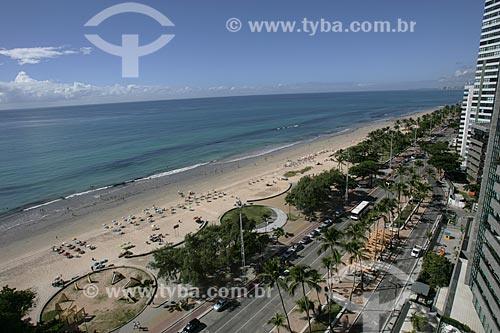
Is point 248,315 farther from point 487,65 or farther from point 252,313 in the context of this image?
point 487,65

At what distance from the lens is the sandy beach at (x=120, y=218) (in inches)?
1820

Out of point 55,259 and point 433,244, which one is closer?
point 433,244

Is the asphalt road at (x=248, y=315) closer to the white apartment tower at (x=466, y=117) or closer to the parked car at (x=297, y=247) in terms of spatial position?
the parked car at (x=297, y=247)

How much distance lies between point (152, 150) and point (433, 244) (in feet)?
357

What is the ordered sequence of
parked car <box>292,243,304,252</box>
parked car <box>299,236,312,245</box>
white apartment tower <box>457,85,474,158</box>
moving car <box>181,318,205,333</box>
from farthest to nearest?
→ 1. white apartment tower <box>457,85,474,158</box>
2. parked car <box>299,236,312,245</box>
3. parked car <box>292,243,304,252</box>
4. moving car <box>181,318,205,333</box>

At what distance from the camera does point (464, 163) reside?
7375 centimetres

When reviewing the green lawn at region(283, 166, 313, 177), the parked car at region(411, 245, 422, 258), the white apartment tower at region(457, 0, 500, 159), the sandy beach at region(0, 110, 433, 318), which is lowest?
the sandy beach at region(0, 110, 433, 318)

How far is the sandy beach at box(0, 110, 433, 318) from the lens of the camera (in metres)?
46.2

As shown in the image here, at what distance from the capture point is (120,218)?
208 feet

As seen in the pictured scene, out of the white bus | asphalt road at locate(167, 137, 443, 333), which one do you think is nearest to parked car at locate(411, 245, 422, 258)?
asphalt road at locate(167, 137, 443, 333)

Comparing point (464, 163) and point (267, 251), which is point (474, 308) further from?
point (464, 163)

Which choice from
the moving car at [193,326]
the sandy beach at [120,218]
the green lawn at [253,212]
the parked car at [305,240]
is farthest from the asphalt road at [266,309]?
the sandy beach at [120,218]

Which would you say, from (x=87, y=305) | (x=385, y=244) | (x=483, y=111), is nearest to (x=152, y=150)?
(x=87, y=305)

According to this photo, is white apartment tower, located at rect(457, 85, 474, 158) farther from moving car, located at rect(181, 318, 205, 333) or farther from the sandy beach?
moving car, located at rect(181, 318, 205, 333)
